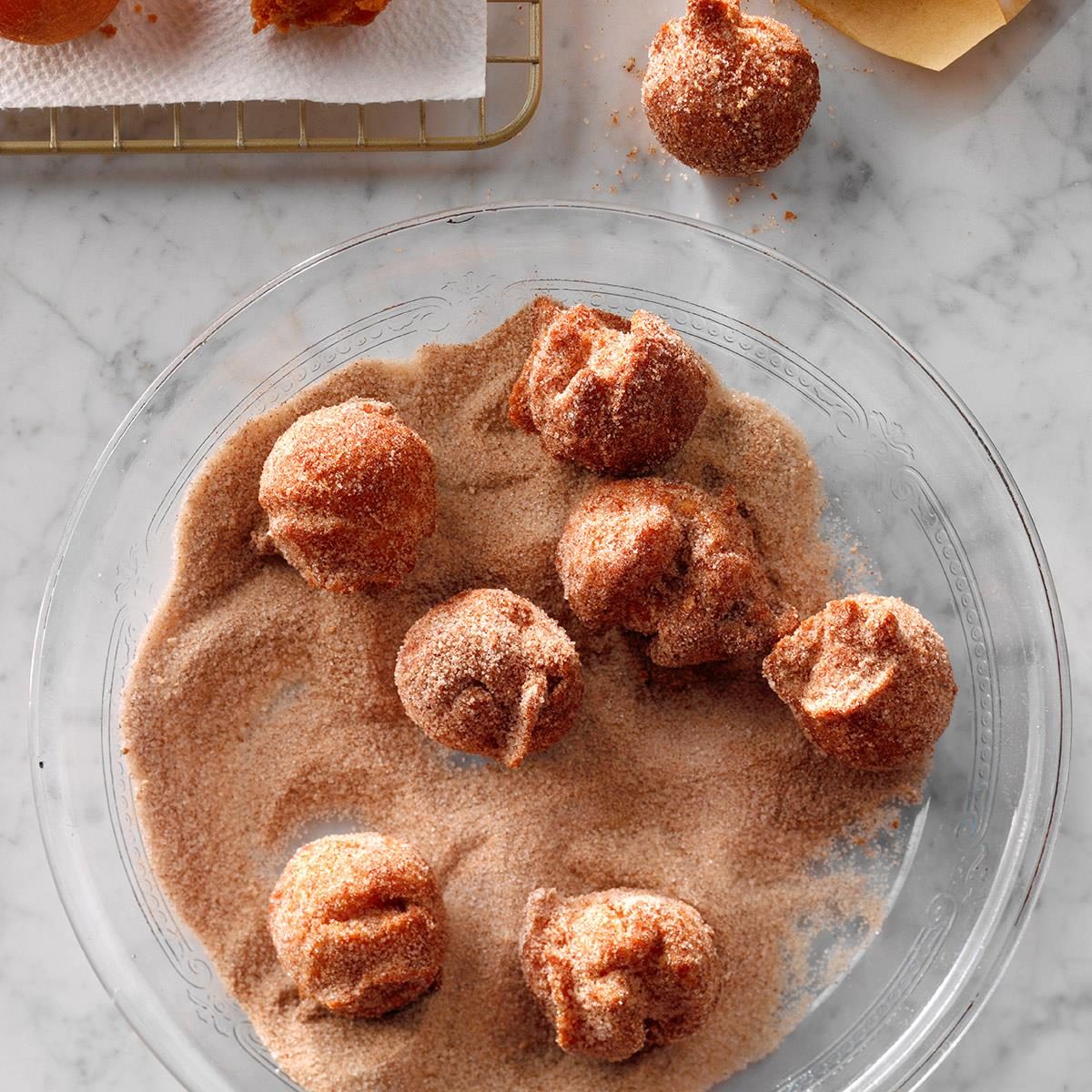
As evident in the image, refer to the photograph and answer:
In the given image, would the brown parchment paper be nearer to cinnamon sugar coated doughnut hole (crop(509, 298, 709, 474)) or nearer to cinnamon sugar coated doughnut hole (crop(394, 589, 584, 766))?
cinnamon sugar coated doughnut hole (crop(509, 298, 709, 474))

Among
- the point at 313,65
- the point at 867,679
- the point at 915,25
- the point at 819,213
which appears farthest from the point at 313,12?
the point at 867,679

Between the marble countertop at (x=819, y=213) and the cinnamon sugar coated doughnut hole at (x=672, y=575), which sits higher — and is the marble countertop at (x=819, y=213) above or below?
above

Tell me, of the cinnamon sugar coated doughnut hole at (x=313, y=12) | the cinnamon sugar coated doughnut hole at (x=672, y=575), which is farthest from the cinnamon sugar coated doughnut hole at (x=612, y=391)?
the cinnamon sugar coated doughnut hole at (x=313, y=12)

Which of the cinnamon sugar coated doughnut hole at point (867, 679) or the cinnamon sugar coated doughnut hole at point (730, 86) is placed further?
the cinnamon sugar coated doughnut hole at point (730, 86)

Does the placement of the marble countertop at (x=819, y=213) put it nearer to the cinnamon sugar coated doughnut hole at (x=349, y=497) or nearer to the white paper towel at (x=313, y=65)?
the white paper towel at (x=313, y=65)

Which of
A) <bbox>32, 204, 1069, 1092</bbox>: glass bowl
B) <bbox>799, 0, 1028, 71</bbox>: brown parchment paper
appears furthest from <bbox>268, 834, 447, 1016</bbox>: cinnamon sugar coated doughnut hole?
<bbox>799, 0, 1028, 71</bbox>: brown parchment paper

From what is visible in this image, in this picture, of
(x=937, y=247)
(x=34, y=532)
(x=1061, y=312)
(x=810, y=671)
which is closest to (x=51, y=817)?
(x=34, y=532)

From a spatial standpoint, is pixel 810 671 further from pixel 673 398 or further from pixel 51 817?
pixel 51 817
